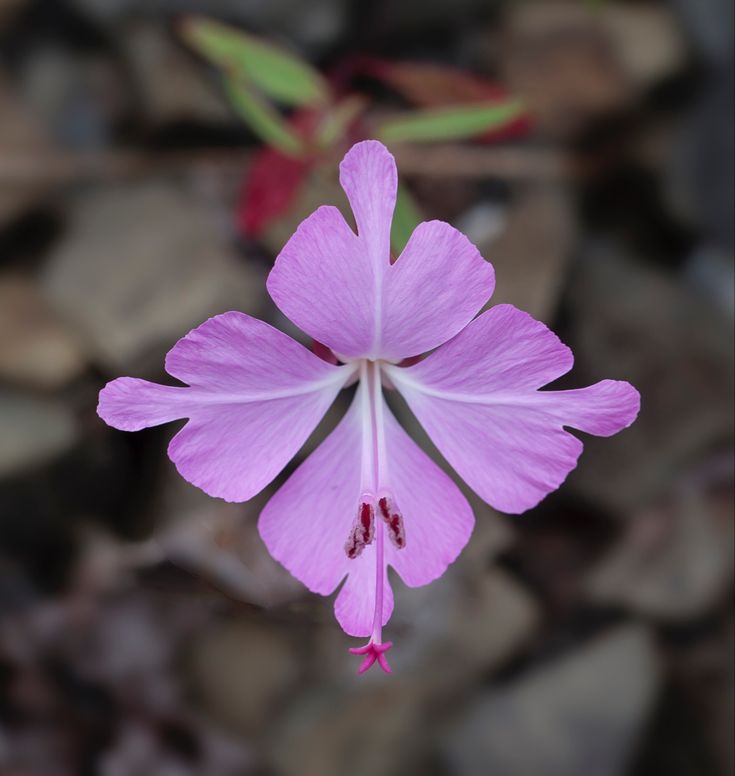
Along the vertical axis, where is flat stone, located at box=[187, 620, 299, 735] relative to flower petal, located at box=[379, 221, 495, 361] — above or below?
below

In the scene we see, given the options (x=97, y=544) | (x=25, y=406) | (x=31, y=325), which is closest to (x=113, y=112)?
(x=31, y=325)

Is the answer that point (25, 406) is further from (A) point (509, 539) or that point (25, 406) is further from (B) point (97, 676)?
(A) point (509, 539)

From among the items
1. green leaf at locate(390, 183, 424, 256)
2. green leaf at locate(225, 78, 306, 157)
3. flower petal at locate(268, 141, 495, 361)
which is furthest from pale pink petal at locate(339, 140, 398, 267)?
green leaf at locate(225, 78, 306, 157)

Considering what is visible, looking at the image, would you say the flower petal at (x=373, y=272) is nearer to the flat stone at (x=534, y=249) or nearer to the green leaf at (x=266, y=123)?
the green leaf at (x=266, y=123)

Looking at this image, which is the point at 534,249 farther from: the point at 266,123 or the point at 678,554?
the point at 678,554

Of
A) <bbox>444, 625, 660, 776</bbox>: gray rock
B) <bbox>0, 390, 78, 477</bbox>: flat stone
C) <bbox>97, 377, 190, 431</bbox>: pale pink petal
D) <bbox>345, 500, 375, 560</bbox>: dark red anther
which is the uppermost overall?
<bbox>97, 377, 190, 431</bbox>: pale pink petal

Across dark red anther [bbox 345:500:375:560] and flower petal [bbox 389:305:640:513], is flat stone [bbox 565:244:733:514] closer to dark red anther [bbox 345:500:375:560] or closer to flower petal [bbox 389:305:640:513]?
flower petal [bbox 389:305:640:513]

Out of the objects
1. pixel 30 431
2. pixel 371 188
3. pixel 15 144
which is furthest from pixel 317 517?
pixel 15 144
